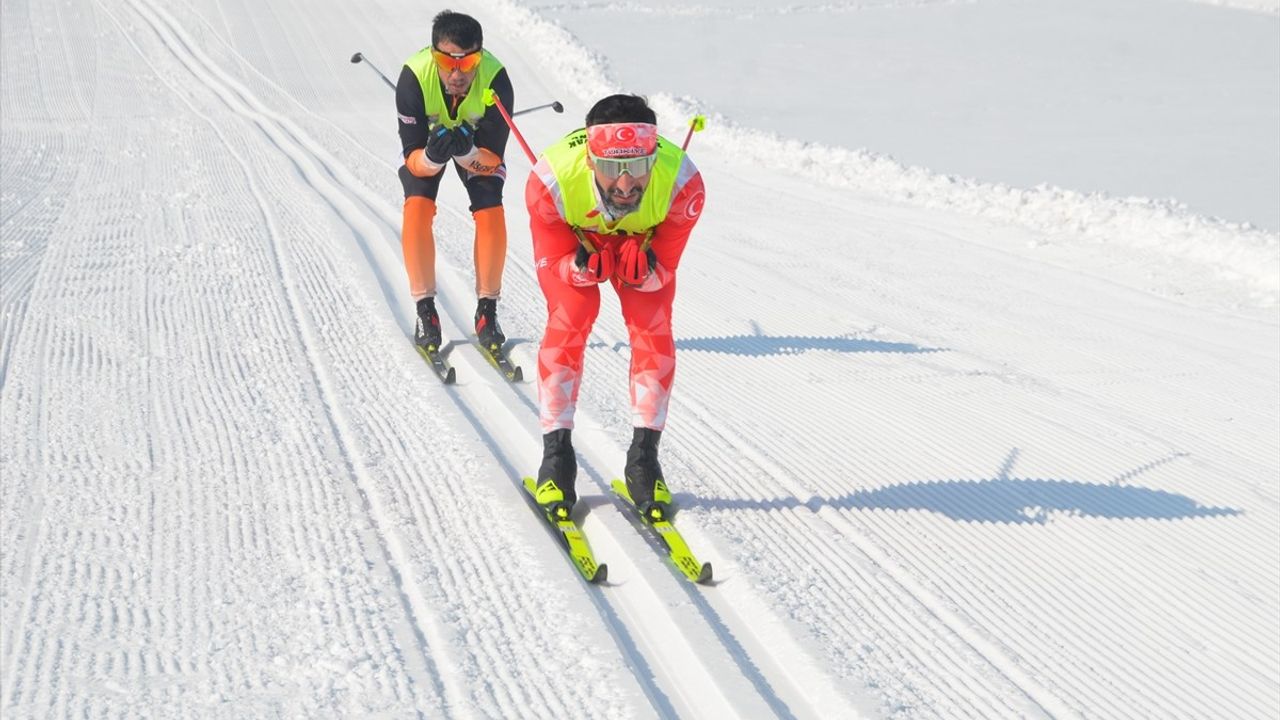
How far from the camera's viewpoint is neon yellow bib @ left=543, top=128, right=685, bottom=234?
161 inches

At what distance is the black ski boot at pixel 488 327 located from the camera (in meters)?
6.52

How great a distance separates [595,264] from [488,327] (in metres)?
2.57

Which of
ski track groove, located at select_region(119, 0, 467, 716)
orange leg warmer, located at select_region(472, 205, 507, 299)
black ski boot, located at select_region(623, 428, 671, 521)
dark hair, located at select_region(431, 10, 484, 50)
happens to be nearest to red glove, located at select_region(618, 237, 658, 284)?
black ski boot, located at select_region(623, 428, 671, 521)

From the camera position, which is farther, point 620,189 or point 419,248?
point 419,248

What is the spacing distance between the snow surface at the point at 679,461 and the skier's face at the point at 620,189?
3.80ft

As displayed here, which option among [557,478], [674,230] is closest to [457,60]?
[674,230]

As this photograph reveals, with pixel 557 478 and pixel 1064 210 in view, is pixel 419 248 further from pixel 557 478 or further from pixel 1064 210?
pixel 1064 210

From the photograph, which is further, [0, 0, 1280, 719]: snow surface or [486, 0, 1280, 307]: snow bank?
[486, 0, 1280, 307]: snow bank

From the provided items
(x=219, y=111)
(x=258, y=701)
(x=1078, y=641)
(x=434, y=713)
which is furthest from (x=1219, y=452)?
(x=219, y=111)

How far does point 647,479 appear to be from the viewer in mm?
4434

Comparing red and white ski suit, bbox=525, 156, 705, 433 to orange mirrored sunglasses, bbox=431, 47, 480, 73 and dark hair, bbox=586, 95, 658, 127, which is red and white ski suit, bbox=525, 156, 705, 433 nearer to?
dark hair, bbox=586, 95, 658, 127

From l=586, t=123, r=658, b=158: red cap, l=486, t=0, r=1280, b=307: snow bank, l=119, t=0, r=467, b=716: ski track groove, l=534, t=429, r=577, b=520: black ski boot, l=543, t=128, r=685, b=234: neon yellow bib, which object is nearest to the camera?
l=119, t=0, r=467, b=716: ski track groove

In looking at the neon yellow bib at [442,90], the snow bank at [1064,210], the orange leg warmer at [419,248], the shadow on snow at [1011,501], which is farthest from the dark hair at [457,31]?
the snow bank at [1064,210]

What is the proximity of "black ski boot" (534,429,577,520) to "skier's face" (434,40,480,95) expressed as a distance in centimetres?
255
